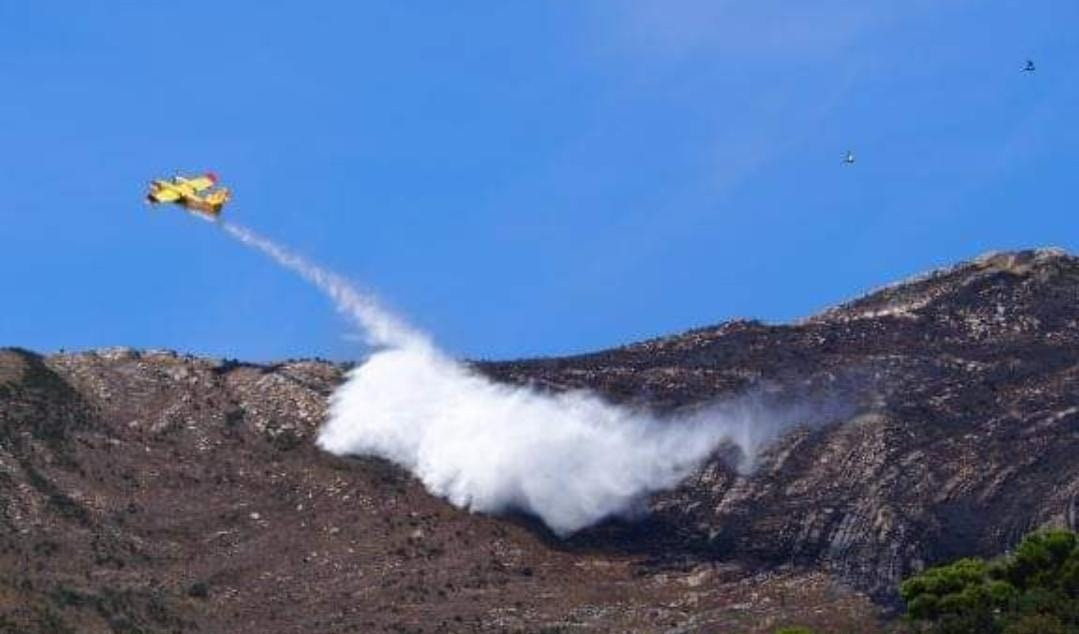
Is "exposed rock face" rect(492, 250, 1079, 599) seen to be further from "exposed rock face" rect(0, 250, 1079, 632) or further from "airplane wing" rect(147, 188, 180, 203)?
"airplane wing" rect(147, 188, 180, 203)

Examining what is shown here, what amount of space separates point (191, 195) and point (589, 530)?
26.2m

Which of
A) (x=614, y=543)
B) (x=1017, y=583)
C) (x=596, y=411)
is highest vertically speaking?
(x=596, y=411)

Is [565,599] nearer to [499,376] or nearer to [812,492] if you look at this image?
[812,492]

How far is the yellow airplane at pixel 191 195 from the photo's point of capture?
420ft

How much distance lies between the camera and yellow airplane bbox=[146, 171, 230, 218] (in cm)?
12812

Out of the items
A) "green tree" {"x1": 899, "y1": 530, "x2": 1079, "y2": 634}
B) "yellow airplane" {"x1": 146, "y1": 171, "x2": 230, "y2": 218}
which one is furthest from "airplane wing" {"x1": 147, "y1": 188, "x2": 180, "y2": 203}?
"green tree" {"x1": 899, "y1": 530, "x2": 1079, "y2": 634}

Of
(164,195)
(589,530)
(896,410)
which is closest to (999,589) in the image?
(896,410)

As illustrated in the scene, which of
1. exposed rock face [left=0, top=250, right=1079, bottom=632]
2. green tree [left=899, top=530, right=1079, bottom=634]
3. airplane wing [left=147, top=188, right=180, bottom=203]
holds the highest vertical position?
airplane wing [left=147, top=188, right=180, bottom=203]

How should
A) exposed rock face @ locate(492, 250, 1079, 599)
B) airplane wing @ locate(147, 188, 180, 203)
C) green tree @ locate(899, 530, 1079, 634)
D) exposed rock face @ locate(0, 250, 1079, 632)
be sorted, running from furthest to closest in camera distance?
airplane wing @ locate(147, 188, 180, 203), exposed rock face @ locate(492, 250, 1079, 599), exposed rock face @ locate(0, 250, 1079, 632), green tree @ locate(899, 530, 1079, 634)

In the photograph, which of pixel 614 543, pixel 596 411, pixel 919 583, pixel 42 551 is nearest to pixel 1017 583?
pixel 919 583

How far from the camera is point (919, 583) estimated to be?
11169cm

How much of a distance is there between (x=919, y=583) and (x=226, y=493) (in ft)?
130

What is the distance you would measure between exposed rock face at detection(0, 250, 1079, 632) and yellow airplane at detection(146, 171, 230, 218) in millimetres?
15215

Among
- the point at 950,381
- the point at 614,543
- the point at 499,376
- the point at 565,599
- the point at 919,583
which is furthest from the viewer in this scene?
the point at 499,376
